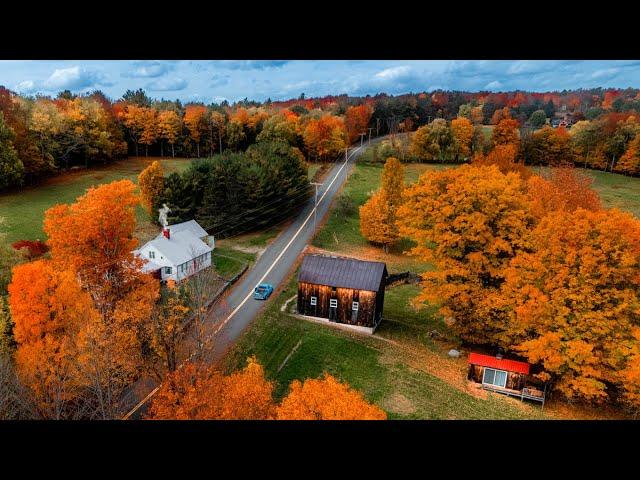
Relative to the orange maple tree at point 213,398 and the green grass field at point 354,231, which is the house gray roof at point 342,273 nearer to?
the green grass field at point 354,231

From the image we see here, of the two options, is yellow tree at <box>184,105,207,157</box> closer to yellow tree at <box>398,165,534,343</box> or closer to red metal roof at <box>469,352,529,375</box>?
yellow tree at <box>398,165,534,343</box>

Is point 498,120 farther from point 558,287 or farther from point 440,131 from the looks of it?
point 558,287

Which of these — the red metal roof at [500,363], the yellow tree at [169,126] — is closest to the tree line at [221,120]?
the yellow tree at [169,126]

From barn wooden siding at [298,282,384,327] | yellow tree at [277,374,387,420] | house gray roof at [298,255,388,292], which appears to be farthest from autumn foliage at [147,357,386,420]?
house gray roof at [298,255,388,292]

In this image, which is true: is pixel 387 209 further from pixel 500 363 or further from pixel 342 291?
pixel 500 363

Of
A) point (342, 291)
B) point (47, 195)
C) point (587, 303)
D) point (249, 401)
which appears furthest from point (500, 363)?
point (47, 195)

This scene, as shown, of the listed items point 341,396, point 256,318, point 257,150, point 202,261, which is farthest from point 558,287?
point 257,150
